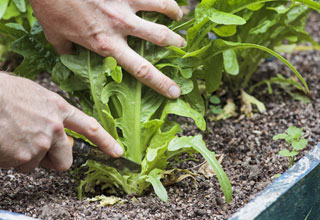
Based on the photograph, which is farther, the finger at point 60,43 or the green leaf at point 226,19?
the finger at point 60,43

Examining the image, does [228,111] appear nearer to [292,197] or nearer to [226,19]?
[226,19]

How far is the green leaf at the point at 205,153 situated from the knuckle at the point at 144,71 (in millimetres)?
210

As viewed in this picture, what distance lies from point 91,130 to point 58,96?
0.13 meters

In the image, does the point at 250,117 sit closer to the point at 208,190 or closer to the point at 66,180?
the point at 208,190

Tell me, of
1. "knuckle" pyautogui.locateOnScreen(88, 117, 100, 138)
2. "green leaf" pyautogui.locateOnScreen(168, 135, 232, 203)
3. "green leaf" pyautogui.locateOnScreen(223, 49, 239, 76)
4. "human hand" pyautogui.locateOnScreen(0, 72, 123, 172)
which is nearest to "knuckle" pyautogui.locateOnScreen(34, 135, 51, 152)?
"human hand" pyautogui.locateOnScreen(0, 72, 123, 172)

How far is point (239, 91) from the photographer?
2.18 metres

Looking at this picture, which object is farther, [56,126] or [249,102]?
[249,102]

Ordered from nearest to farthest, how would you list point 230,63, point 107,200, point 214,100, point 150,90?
point 107,200 → point 150,90 → point 230,63 → point 214,100

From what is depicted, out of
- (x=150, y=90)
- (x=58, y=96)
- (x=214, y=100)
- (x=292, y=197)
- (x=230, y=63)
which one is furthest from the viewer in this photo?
(x=214, y=100)

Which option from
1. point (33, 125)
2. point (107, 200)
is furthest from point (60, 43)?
point (107, 200)

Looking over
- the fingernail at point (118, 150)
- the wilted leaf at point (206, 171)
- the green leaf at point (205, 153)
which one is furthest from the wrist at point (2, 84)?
the wilted leaf at point (206, 171)

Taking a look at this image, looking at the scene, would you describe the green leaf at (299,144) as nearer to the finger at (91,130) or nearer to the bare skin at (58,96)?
the bare skin at (58,96)

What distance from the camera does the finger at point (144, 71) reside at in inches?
55.8

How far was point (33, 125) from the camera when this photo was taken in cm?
122
